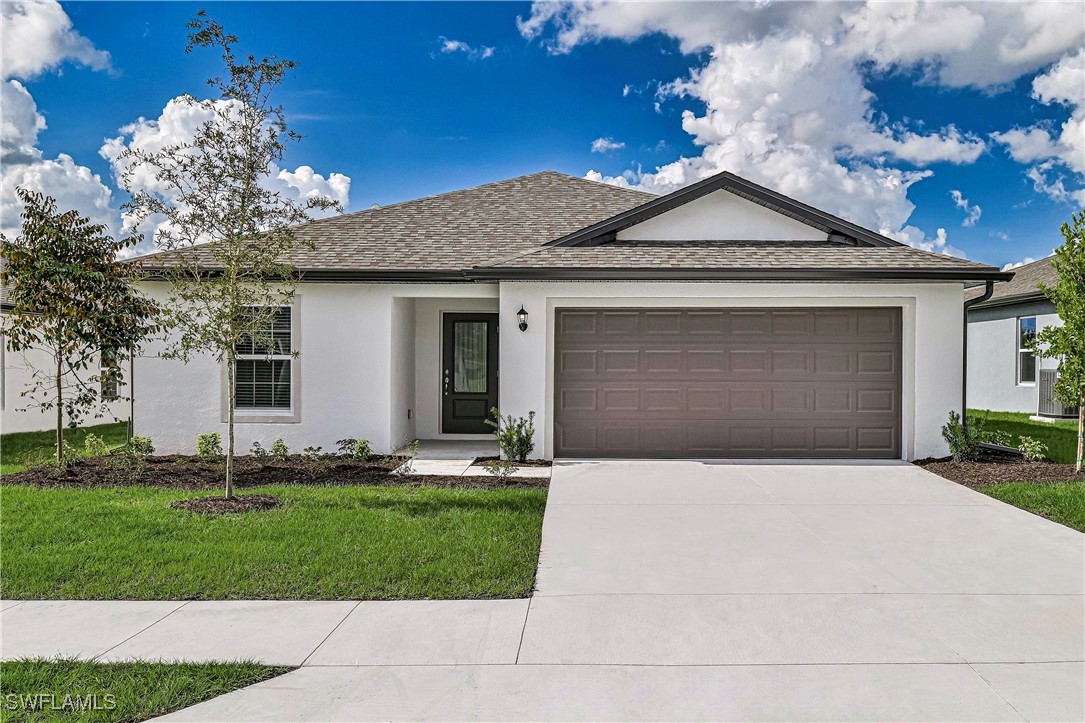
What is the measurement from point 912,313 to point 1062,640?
289 inches

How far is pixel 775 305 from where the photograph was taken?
10602 millimetres

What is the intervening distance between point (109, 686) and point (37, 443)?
1226cm

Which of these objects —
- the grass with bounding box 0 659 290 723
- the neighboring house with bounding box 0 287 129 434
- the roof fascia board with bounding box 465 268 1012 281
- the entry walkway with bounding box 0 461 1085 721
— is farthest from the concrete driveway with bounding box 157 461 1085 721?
the neighboring house with bounding box 0 287 129 434

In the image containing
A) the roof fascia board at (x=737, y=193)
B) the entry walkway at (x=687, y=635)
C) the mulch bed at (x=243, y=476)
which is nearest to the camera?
the entry walkway at (x=687, y=635)

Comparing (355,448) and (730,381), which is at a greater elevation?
(730,381)

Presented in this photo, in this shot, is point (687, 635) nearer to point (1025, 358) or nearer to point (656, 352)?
point (656, 352)

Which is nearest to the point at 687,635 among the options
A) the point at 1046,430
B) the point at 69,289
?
the point at 69,289

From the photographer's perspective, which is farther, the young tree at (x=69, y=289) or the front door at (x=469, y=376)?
the front door at (x=469, y=376)

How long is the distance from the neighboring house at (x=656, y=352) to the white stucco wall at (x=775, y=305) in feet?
0.07

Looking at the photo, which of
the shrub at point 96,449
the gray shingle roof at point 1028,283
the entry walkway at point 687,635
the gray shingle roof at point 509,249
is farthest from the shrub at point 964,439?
the shrub at point 96,449

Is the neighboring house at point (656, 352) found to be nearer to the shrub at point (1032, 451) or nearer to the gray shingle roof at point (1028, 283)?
the shrub at point (1032, 451)

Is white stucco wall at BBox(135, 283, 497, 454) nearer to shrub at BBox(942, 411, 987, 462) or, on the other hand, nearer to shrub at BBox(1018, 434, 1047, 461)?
shrub at BBox(942, 411, 987, 462)

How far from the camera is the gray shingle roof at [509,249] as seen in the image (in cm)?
1032

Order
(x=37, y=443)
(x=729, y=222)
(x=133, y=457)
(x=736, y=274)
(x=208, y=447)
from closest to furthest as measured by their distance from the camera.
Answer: (x=133, y=457) < (x=736, y=274) < (x=208, y=447) < (x=729, y=222) < (x=37, y=443)
